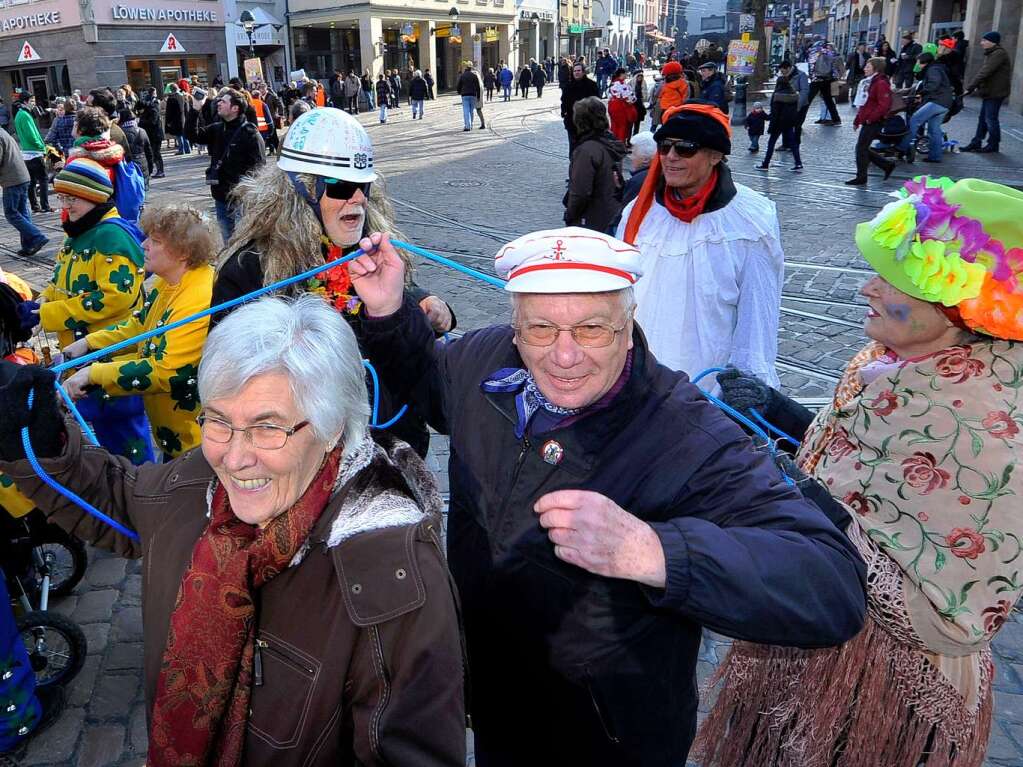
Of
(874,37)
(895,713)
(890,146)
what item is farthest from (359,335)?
(874,37)

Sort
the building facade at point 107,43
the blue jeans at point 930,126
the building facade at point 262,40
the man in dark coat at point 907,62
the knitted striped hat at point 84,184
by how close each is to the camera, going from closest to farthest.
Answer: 1. the knitted striped hat at point 84,184
2. the blue jeans at point 930,126
3. the man in dark coat at point 907,62
4. the building facade at point 107,43
5. the building facade at point 262,40

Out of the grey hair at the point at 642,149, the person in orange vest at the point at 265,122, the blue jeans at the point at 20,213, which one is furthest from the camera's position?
the person in orange vest at the point at 265,122

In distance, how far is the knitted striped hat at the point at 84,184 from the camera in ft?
13.0

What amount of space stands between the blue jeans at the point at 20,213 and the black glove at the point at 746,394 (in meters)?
10.1

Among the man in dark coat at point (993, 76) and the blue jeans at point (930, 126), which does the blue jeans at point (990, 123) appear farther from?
the blue jeans at point (930, 126)

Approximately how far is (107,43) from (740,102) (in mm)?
22486

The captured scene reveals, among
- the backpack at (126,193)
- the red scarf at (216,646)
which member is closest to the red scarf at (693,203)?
the red scarf at (216,646)

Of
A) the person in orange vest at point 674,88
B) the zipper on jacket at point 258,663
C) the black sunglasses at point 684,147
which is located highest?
the person in orange vest at point 674,88

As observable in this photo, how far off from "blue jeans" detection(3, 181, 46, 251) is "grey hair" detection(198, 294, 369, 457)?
982 cm

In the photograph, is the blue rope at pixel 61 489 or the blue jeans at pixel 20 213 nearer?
the blue rope at pixel 61 489

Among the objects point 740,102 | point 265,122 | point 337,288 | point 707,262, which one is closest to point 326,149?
point 337,288

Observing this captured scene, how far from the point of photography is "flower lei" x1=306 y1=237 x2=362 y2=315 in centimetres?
281

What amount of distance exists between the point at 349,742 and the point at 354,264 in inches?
51.9

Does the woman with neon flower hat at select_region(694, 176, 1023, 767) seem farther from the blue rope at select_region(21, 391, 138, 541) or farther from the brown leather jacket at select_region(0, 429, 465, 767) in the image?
the blue rope at select_region(21, 391, 138, 541)
